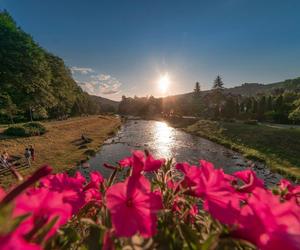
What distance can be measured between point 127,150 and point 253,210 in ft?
93.6

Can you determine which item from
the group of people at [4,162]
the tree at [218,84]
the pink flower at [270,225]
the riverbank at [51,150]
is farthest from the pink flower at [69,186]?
the tree at [218,84]

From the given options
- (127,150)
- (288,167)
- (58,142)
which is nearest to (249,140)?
(288,167)

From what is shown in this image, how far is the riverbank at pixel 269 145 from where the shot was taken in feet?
73.3

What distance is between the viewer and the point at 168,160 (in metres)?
1.46

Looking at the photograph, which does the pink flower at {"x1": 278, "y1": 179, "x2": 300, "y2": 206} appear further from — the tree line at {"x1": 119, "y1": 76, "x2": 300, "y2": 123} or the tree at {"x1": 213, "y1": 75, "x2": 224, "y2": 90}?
the tree at {"x1": 213, "y1": 75, "x2": 224, "y2": 90}

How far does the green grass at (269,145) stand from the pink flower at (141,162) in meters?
20.6

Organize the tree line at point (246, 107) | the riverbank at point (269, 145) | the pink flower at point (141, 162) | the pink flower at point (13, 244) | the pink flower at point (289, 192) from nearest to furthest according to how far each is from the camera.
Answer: the pink flower at point (13, 244)
the pink flower at point (141, 162)
the pink flower at point (289, 192)
the riverbank at point (269, 145)
the tree line at point (246, 107)

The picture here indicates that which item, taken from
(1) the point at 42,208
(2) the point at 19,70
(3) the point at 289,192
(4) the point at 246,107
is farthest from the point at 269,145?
(4) the point at 246,107

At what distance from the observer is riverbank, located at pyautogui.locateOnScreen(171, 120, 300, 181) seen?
2234 centimetres

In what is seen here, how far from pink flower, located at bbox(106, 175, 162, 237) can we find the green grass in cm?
2075

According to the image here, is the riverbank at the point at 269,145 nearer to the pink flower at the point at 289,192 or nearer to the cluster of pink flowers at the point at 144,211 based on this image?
the pink flower at the point at 289,192

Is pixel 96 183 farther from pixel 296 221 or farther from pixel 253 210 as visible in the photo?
pixel 296 221

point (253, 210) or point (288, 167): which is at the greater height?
point (253, 210)

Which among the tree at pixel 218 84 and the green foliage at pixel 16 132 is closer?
the green foliage at pixel 16 132
